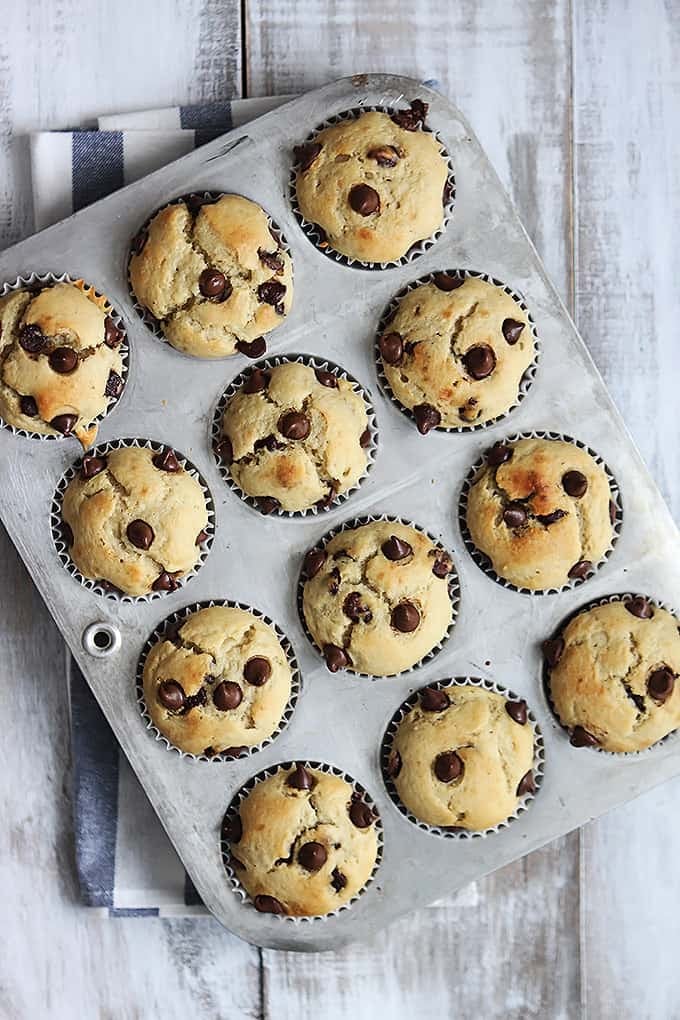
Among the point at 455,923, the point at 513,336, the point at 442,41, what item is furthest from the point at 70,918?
the point at 442,41

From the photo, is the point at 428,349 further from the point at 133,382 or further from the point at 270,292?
the point at 133,382

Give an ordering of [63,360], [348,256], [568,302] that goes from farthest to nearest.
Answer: [568,302] < [348,256] < [63,360]

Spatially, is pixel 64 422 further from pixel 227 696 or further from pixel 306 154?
pixel 306 154

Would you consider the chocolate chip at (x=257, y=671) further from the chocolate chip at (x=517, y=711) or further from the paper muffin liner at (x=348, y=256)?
the paper muffin liner at (x=348, y=256)

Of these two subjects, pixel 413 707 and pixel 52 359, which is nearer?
pixel 52 359

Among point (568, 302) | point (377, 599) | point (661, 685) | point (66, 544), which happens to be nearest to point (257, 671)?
point (377, 599)

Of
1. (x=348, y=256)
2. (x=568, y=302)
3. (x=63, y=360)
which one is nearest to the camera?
(x=63, y=360)
